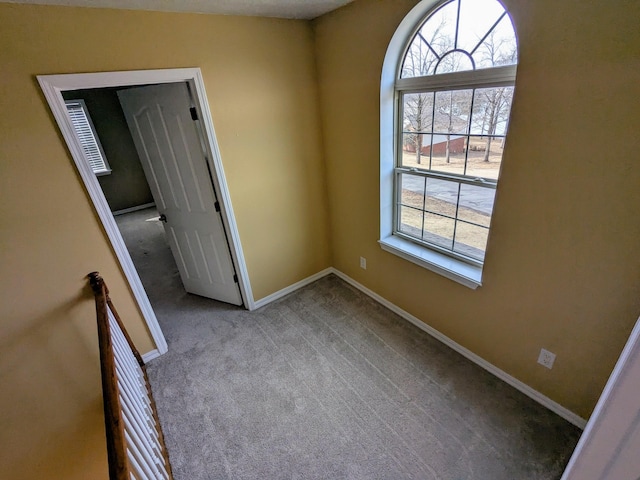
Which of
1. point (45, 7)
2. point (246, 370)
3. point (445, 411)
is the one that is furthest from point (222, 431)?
point (45, 7)

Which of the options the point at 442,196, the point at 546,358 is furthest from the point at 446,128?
the point at 546,358

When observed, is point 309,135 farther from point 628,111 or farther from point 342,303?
point 628,111

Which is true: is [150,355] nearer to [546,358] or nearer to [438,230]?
[438,230]

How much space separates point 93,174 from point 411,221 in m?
2.23

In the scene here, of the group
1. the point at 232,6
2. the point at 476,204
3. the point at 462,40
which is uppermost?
the point at 232,6

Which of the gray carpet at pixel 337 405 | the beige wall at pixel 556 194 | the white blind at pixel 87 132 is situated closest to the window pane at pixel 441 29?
the beige wall at pixel 556 194

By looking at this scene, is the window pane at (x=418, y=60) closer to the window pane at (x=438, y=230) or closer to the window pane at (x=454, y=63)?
the window pane at (x=454, y=63)

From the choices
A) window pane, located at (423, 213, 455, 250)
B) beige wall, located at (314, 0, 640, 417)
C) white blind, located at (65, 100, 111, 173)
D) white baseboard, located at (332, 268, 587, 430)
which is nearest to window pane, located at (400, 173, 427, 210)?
window pane, located at (423, 213, 455, 250)

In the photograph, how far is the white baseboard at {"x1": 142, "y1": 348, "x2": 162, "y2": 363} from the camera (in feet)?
7.78

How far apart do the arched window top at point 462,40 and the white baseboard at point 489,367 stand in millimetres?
1826

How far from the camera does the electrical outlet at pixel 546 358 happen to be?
169cm

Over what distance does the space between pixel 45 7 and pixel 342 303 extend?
109 inches

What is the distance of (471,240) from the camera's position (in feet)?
6.53

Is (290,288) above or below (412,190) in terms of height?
below
